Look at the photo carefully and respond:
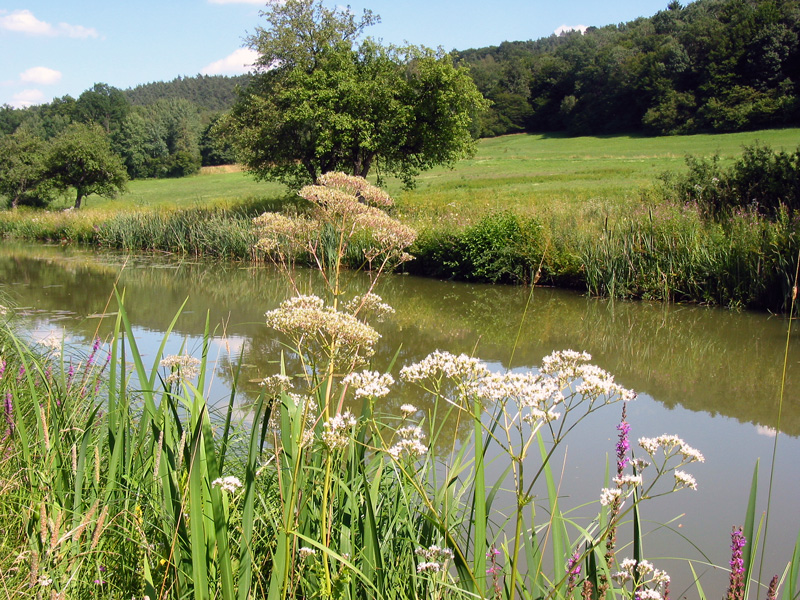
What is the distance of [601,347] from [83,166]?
31.3m

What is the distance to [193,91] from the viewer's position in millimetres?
154500

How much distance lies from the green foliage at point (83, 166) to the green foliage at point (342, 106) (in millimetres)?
11584

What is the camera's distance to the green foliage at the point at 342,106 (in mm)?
21641

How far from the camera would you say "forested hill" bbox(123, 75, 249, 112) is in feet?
466

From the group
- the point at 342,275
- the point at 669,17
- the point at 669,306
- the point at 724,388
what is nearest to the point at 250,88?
the point at 342,275

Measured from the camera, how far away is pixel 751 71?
5641cm

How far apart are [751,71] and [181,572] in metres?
65.8

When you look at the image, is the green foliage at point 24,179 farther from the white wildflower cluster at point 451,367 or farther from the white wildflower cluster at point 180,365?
the white wildflower cluster at point 451,367

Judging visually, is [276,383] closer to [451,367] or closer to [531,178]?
[451,367]

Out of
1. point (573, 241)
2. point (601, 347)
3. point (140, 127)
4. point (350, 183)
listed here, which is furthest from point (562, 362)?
point (140, 127)

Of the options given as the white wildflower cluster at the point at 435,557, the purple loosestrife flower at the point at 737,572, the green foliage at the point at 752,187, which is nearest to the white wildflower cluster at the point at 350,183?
the white wildflower cluster at the point at 435,557

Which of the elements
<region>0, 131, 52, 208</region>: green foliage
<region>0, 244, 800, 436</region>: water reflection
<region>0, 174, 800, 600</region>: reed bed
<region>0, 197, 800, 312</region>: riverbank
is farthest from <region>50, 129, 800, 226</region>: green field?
<region>0, 174, 800, 600</region>: reed bed

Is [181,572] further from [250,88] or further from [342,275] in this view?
[250,88]

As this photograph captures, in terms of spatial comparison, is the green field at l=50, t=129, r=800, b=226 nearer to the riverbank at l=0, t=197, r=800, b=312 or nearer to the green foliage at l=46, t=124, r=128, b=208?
the green foliage at l=46, t=124, r=128, b=208
